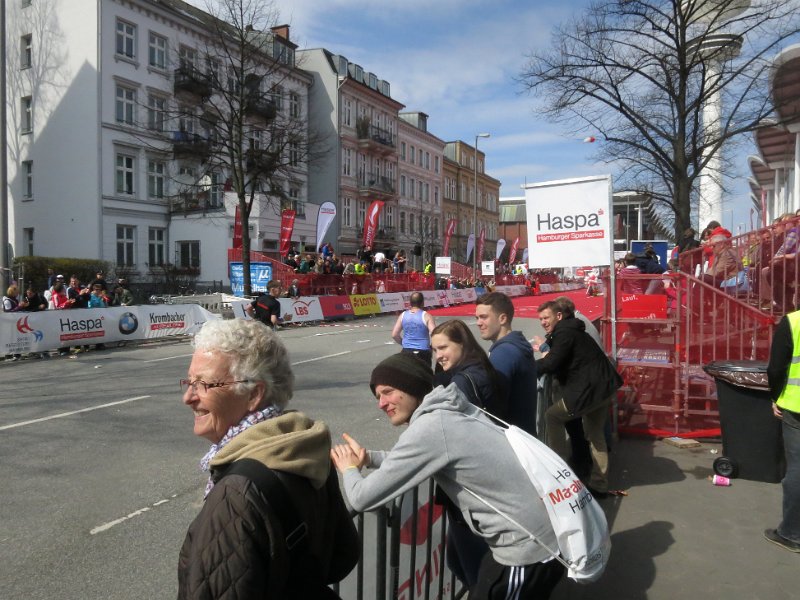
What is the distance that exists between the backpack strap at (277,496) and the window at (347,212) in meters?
48.4

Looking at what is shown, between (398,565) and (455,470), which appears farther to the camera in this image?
(398,565)

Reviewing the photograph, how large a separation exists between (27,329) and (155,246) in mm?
20223

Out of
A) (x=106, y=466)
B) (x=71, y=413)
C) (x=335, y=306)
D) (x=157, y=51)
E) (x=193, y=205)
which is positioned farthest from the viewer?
(x=193, y=205)

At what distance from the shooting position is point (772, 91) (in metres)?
13.9

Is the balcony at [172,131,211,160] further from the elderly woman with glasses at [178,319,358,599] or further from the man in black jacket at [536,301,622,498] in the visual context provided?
the elderly woman with glasses at [178,319,358,599]

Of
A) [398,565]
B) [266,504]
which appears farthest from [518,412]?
[266,504]

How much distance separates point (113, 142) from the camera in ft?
104

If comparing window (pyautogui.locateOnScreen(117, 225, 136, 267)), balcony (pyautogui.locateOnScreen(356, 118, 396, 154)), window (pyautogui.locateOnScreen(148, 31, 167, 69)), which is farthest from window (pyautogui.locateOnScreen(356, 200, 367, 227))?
window (pyautogui.locateOnScreen(117, 225, 136, 267))

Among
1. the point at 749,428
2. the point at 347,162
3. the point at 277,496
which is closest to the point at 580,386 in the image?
the point at 749,428

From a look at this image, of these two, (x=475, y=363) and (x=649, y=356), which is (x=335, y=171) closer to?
(x=649, y=356)

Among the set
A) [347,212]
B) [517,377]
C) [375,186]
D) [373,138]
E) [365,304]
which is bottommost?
[365,304]

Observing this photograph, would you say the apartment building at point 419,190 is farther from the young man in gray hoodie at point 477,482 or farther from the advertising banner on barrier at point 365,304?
the young man in gray hoodie at point 477,482

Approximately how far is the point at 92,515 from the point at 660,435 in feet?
19.0

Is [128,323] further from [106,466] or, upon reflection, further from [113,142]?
[113,142]
